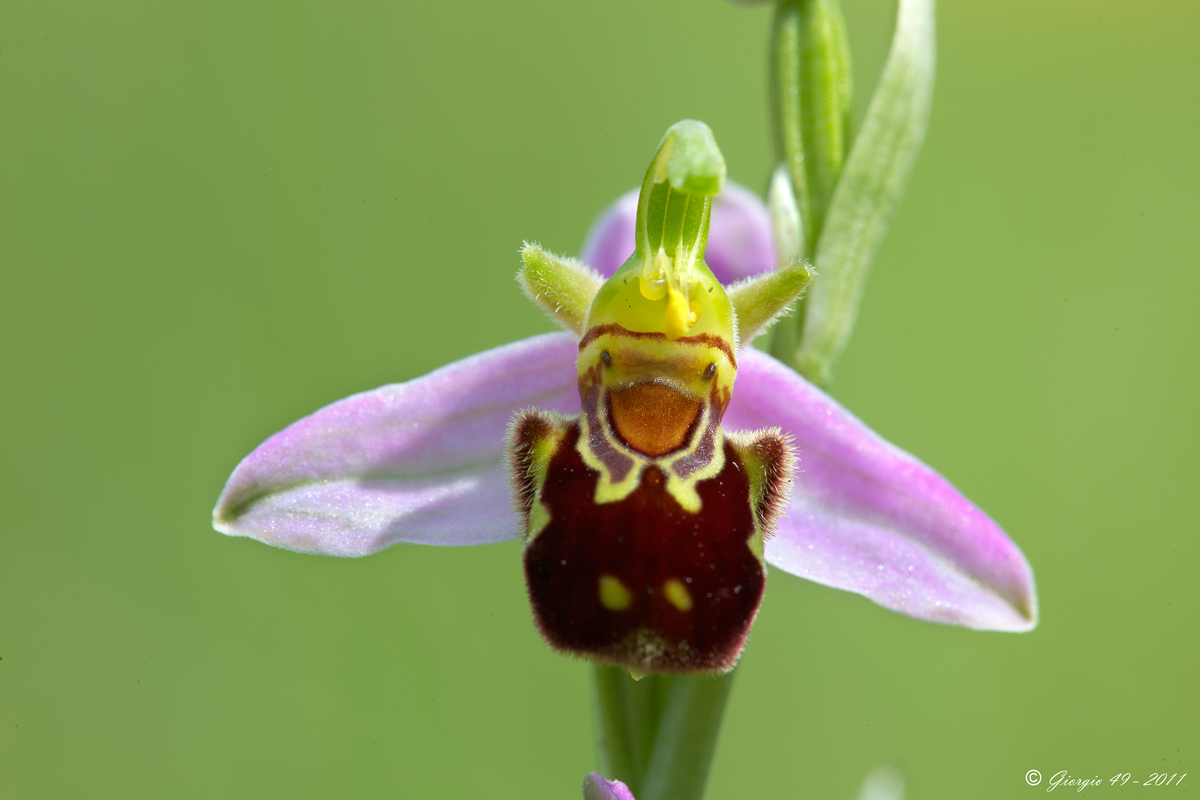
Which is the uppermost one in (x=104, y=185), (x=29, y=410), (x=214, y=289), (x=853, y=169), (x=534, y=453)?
(x=853, y=169)

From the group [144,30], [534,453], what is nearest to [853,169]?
[534,453]

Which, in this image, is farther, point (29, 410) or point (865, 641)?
point (865, 641)

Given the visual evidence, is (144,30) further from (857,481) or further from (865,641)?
(857,481)

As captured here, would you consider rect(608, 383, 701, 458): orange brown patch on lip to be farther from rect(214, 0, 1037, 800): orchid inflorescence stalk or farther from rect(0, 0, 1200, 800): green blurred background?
rect(0, 0, 1200, 800): green blurred background

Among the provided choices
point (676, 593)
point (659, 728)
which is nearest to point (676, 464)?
point (676, 593)

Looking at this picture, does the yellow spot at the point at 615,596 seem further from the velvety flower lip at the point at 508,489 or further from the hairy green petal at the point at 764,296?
the hairy green petal at the point at 764,296

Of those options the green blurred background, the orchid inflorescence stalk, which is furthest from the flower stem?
the green blurred background

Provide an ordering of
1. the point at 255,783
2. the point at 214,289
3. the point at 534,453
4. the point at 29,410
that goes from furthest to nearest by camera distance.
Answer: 1. the point at 214,289
2. the point at 29,410
3. the point at 255,783
4. the point at 534,453
